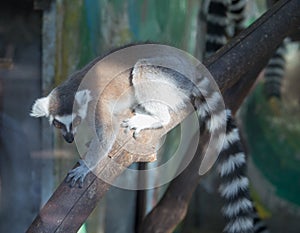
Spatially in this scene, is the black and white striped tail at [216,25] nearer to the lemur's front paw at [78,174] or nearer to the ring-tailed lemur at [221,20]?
the ring-tailed lemur at [221,20]

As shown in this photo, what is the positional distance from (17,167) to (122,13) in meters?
1.35

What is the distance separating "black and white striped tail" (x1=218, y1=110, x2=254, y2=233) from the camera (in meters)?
2.88

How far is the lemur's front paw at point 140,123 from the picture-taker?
2870mm

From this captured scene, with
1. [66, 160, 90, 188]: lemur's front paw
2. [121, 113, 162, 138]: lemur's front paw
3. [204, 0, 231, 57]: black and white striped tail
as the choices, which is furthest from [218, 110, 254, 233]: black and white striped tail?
[204, 0, 231, 57]: black and white striped tail

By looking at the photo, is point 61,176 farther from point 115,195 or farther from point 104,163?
point 104,163

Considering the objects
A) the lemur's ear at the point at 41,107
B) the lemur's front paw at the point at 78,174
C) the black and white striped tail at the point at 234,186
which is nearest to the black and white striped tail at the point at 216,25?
the black and white striped tail at the point at 234,186

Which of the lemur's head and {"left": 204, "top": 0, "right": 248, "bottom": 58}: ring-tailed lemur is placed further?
{"left": 204, "top": 0, "right": 248, "bottom": 58}: ring-tailed lemur

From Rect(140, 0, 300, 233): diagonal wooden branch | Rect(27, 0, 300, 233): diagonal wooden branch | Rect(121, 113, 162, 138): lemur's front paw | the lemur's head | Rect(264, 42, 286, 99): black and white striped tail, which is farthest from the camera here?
Rect(264, 42, 286, 99): black and white striped tail

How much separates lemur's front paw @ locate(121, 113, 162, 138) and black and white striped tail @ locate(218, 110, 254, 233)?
1.25 feet

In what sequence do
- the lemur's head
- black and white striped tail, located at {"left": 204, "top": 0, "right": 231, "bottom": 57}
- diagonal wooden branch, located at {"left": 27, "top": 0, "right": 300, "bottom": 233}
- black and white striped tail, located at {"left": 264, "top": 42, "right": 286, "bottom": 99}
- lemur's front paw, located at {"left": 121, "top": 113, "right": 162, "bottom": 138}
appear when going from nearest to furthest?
diagonal wooden branch, located at {"left": 27, "top": 0, "right": 300, "bottom": 233} < lemur's front paw, located at {"left": 121, "top": 113, "right": 162, "bottom": 138} < the lemur's head < black and white striped tail, located at {"left": 204, "top": 0, "right": 231, "bottom": 57} < black and white striped tail, located at {"left": 264, "top": 42, "right": 286, "bottom": 99}

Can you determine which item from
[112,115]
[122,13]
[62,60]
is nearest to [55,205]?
[112,115]

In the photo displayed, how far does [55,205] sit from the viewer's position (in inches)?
95.0

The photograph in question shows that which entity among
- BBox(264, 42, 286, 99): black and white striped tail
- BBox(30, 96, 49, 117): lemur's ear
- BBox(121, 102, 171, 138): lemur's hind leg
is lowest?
BBox(264, 42, 286, 99): black and white striped tail

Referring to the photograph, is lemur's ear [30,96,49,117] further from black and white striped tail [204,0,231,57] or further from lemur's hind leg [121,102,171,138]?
black and white striped tail [204,0,231,57]
